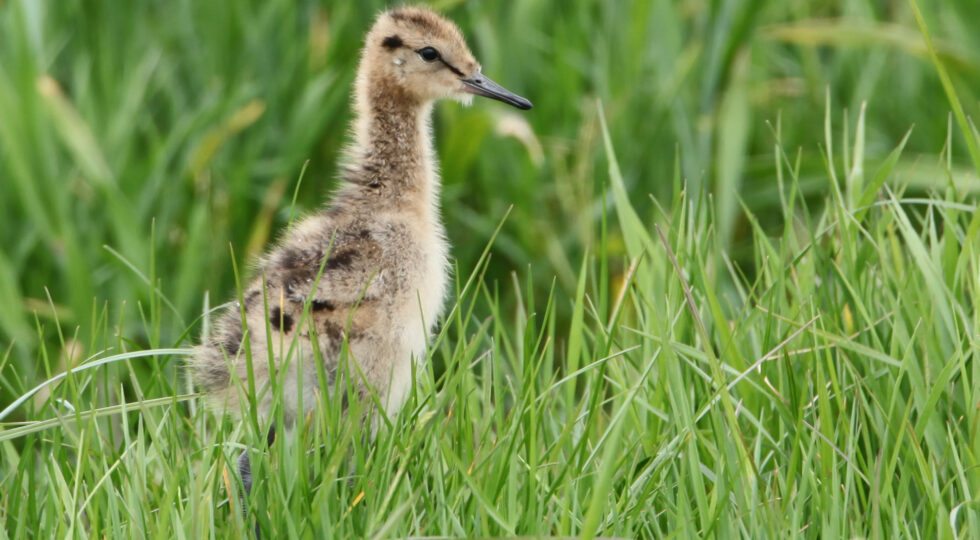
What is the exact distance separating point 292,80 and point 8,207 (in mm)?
1218

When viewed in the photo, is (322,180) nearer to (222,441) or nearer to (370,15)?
(370,15)

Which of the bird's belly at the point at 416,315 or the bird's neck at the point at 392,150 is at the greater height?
the bird's neck at the point at 392,150

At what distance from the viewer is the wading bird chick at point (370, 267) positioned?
8.98 ft

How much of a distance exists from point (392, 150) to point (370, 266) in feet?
1.37

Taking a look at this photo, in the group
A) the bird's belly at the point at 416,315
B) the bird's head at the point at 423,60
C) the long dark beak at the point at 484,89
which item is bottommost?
the bird's belly at the point at 416,315

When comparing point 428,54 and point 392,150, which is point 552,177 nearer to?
point 428,54

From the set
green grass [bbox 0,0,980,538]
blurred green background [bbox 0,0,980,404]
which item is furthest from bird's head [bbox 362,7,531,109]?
blurred green background [bbox 0,0,980,404]

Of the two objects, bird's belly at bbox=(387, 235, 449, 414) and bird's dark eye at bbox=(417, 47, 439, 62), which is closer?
bird's belly at bbox=(387, 235, 449, 414)

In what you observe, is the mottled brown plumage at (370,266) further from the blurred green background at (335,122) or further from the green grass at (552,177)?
the blurred green background at (335,122)

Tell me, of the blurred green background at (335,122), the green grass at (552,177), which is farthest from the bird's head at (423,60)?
the blurred green background at (335,122)

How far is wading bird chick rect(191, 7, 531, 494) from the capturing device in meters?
2.74

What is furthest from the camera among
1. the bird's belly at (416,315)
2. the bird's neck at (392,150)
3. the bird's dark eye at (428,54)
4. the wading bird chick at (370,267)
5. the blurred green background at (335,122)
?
the blurred green background at (335,122)

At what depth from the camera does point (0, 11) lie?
5.32 m

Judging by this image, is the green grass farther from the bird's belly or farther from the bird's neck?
the bird's neck
